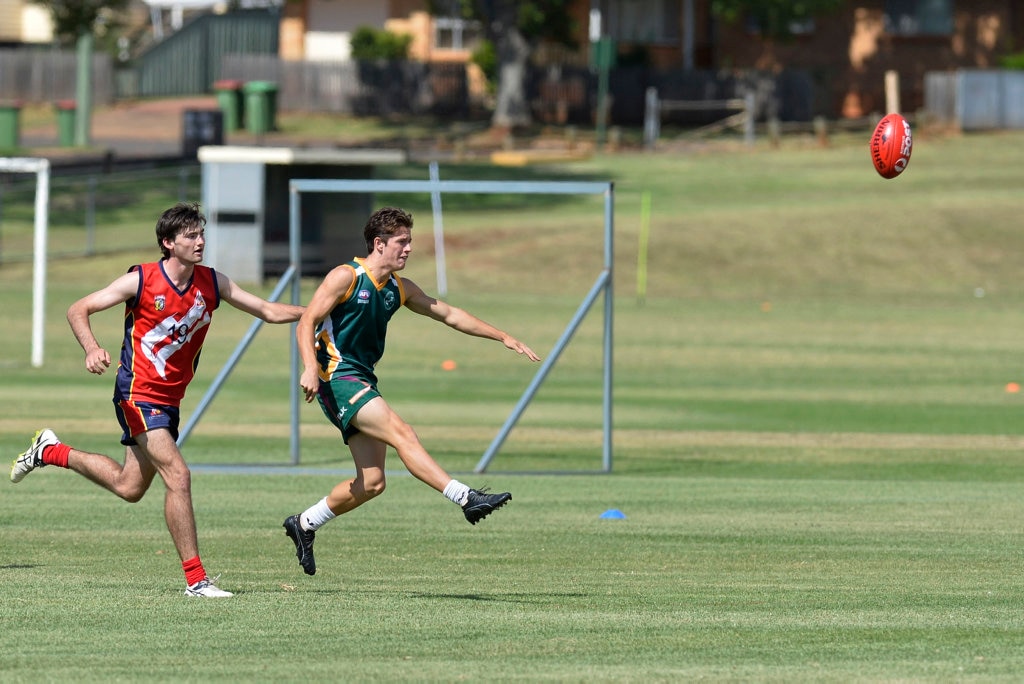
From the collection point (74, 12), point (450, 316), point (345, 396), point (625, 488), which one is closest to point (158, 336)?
point (345, 396)

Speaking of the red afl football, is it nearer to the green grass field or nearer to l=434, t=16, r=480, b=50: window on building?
the green grass field

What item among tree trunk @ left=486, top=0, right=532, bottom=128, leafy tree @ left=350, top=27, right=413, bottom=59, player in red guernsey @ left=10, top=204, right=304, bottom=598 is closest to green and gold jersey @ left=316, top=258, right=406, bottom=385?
player in red guernsey @ left=10, top=204, right=304, bottom=598

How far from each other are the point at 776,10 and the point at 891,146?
42.9 meters

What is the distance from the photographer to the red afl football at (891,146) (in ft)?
47.8

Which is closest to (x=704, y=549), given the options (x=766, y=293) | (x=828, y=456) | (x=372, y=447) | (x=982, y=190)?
(x=372, y=447)

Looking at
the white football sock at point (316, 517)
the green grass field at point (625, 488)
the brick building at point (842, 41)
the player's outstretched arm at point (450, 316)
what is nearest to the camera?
the green grass field at point (625, 488)

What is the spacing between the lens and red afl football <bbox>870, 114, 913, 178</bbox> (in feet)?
47.8

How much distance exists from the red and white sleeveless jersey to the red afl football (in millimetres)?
6855

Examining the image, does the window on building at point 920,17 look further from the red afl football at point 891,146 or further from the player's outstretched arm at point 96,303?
the player's outstretched arm at point 96,303

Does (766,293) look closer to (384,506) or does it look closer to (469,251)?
(469,251)

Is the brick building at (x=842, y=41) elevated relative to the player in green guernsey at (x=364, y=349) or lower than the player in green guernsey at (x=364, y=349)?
elevated

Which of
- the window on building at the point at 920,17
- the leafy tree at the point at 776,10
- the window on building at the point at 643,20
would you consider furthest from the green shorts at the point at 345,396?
the window on building at the point at 643,20

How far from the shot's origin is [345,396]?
32.1 feet

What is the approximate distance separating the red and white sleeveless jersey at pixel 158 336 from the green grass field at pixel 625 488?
1076 mm
